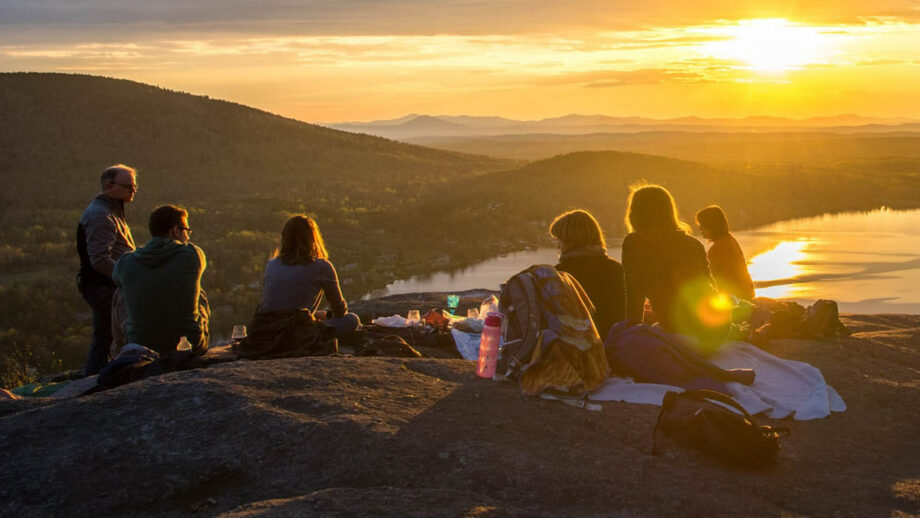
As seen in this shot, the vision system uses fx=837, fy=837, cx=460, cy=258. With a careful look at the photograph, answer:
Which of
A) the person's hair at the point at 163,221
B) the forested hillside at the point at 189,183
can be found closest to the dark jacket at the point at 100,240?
the person's hair at the point at 163,221

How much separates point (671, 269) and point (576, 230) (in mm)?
826

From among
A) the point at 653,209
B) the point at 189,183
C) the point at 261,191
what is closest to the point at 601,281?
the point at 653,209

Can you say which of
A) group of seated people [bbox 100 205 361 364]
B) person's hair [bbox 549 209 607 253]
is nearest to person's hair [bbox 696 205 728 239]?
person's hair [bbox 549 209 607 253]

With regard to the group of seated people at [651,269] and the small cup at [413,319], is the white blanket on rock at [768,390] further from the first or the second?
the small cup at [413,319]

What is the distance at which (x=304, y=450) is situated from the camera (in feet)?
17.0

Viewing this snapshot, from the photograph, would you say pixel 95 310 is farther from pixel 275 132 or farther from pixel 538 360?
pixel 275 132

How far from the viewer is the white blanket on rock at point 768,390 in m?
6.25

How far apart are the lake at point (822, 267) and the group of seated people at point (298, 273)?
1532cm

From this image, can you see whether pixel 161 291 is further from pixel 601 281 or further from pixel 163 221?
pixel 601 281

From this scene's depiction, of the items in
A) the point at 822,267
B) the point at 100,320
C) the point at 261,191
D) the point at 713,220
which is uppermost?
the point at 713,220

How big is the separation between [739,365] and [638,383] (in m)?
0.99

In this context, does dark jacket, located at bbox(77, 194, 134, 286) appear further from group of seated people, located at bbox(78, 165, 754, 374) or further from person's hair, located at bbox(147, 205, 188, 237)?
person's hair, located at bbox(147, 205, 188, 237)

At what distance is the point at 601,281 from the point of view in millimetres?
6977

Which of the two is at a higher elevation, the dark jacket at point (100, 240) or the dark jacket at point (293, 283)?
the dark jacket at point (100, 240)
